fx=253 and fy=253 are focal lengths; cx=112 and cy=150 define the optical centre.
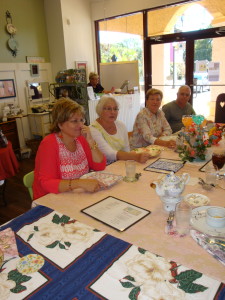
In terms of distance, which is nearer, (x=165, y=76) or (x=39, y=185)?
(x=39, y=185)

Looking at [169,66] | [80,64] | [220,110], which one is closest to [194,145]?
[220,110]

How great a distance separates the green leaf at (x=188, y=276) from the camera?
32.0 inches

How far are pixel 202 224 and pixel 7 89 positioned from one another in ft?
16.0

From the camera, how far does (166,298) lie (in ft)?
2.46

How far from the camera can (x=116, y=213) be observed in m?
1.21

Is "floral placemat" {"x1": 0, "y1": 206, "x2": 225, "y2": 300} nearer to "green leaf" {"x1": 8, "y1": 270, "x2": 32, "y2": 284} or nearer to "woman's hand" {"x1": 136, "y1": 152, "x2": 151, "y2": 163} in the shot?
"green leaf" {"x1": 8, "y1": 270, "x2": 32, "y2": 284}

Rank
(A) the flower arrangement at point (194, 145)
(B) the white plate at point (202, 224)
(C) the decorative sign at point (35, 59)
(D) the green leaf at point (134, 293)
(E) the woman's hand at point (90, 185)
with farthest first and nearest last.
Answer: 1. (C) the decorative sign at point (35, 59)
2. (A) the flower arrangement at point (194, 145)
3. (E) the woman's hand at point (90, 185)
4. (B) the white plate at point (202, 224)
5. (D) the green leaf at point (134, 293)

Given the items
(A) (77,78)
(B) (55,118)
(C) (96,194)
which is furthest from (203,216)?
(A) (77,78)

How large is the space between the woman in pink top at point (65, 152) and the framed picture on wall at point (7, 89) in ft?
12.1

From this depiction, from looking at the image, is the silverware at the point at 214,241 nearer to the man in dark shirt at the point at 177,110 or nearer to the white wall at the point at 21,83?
the man in dark shirt at the point at 177,110

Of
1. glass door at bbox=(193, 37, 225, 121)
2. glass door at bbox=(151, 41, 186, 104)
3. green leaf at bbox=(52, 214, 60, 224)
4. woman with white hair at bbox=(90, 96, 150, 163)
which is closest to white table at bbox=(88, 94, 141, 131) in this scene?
glass door at bbox=(151, 41, 186, 104)

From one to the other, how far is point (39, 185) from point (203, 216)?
1.03 m

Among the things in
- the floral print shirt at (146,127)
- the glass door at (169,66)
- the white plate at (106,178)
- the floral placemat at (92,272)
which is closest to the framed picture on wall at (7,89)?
the glass door at (169,66)

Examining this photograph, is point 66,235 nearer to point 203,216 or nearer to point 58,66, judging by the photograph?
point 203,216
